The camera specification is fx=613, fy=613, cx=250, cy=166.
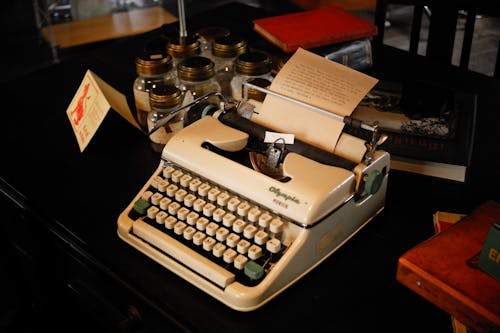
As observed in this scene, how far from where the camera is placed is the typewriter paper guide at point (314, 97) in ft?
3.32

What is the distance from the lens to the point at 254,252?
2.95ft

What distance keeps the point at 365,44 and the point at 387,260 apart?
2.45 ft

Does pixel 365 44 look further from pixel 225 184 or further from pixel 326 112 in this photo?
pixel 225 184

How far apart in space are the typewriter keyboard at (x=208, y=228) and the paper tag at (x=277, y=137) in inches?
4.7

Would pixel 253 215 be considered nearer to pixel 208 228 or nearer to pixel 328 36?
pixel 208 228

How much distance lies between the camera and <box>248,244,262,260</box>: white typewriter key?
90cm

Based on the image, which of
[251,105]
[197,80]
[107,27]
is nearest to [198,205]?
[251,105]

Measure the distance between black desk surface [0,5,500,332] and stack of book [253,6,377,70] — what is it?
0.06 metres

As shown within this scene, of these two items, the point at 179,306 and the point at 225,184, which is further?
the point at 225,184

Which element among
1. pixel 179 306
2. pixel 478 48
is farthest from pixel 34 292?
pixel 478 48

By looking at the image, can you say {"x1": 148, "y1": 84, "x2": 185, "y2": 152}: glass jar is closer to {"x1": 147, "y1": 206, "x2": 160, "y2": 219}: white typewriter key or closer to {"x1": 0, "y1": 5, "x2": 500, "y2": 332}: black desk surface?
{"x1": 0, "y1": 5, "x2": 500, "y2": 332}: black desk surface

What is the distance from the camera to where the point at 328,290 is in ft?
3.02

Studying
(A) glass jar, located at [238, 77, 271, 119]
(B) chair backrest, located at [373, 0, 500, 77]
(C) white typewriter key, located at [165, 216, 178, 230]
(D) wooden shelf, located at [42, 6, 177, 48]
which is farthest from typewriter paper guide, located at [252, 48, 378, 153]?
(D) wooden shelf, located at [42, 6, 177, 48]

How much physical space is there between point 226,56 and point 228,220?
549 millimetres
